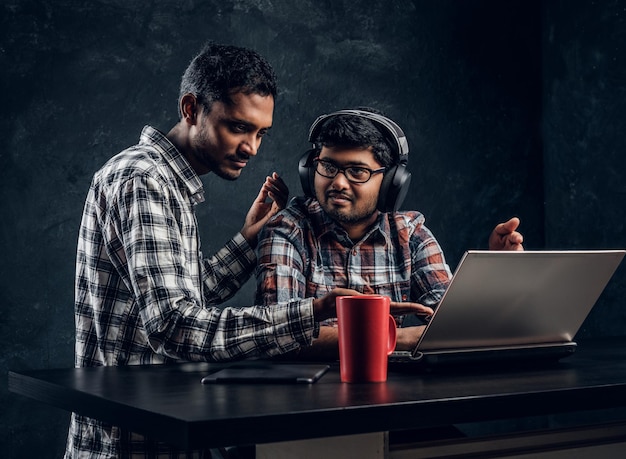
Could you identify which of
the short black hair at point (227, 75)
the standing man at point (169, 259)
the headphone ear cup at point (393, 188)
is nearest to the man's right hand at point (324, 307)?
the standing man at point (169, 259)

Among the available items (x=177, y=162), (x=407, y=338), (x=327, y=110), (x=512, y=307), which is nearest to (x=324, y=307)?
(x=512, y=307)

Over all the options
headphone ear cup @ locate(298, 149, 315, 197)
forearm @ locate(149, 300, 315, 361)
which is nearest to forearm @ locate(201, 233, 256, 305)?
headphone ear cup @ locate(298, 149, 315, 197)

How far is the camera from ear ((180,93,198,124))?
2068 mm

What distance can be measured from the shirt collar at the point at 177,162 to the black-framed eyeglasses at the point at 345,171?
1.71 ft

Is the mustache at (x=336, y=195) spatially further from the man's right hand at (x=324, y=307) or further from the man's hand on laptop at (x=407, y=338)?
the man's right hand at (x=324, y=307)

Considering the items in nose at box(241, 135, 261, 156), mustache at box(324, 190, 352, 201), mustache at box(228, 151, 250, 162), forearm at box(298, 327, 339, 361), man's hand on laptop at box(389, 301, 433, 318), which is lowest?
forearm at box(298, 327, 339, 361)

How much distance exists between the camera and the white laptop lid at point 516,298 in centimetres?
134

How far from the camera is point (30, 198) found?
308cm

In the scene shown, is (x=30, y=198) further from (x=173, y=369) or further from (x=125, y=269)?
(x=173, y=369)

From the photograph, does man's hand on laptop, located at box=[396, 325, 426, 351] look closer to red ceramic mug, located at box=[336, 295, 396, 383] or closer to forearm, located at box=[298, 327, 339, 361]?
forearm, located at box=[298, 327, 339, 361]

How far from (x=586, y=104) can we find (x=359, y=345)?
2.92m

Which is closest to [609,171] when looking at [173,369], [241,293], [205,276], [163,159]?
[241,293]

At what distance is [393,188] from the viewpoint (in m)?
2.33

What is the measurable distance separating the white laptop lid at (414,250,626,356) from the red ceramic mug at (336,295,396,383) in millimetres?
93
